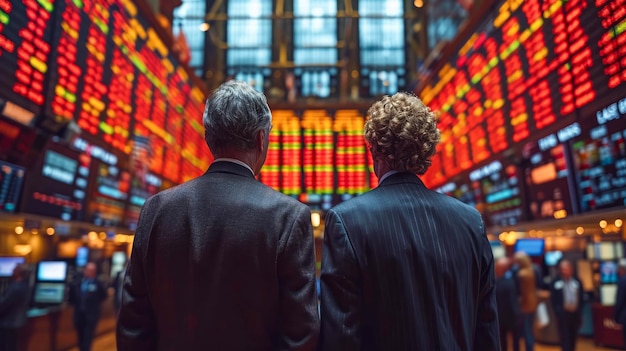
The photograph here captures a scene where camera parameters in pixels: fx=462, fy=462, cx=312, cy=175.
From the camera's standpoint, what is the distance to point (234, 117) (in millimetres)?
1437

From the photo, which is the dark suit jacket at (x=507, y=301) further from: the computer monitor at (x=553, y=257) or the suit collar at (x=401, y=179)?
the suit collar at (x=401, y=179)

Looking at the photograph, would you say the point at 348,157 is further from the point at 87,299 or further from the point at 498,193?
the point at 87,299

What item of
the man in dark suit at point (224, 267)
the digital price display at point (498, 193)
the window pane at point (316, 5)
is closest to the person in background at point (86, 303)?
the man in dark suit at point (224, 267)

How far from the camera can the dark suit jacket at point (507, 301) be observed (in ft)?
17.7

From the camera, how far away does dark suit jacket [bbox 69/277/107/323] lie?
5715 mm

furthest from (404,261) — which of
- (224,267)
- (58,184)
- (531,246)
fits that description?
(531,246)

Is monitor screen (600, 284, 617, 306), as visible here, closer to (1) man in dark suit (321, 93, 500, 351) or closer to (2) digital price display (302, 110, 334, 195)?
(1) man in dark suit (321, 93, 500, 351)

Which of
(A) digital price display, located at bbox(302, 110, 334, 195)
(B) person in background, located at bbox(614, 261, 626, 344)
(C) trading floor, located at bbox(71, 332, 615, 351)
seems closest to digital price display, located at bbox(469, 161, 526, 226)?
(C) trading floor, located at bbox(71, 332, 615, 351)

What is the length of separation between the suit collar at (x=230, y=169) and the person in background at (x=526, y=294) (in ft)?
17.2

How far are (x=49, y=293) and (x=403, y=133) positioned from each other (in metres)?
5.23

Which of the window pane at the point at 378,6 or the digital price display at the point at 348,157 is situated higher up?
the window pane at the point at 378,6

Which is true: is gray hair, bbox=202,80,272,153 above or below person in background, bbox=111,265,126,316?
above

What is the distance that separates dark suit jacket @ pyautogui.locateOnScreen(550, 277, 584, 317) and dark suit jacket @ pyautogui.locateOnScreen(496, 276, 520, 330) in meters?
0.84

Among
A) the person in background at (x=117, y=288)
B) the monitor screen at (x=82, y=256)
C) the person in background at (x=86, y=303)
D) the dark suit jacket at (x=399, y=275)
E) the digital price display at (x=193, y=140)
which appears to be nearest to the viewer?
the dark suit jacket at (x=399, y=275)
